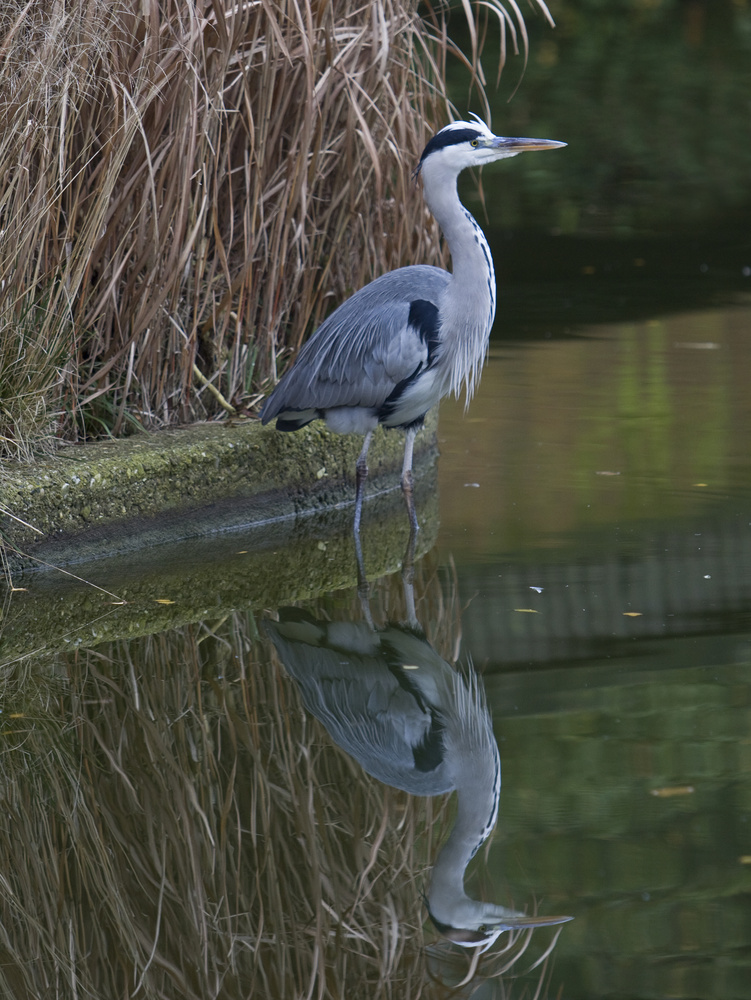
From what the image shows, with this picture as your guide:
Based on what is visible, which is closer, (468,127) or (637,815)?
(637,815)

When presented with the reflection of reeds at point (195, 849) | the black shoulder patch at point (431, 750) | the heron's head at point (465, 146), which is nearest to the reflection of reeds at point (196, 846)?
the reflection of reeds at point (195, 849)

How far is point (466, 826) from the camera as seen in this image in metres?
3.38

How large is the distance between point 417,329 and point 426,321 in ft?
0.15

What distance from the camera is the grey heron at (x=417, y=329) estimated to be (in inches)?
218

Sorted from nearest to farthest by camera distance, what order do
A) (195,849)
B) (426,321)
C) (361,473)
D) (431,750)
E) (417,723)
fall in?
(195,849)
(431,750)
(417,723)
(426,321)
(361,473)

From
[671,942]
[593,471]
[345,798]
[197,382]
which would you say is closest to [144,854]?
[345,798]

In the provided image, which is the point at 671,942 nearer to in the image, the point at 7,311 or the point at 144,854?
the point at 144,854

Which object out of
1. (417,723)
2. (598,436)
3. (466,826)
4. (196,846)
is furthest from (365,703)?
(598,436)

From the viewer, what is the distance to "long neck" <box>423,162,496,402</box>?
556 centimetres

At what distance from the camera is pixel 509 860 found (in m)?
3.23

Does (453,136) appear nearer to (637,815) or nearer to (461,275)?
(461,275)

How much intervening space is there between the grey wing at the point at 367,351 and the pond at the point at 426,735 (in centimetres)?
59

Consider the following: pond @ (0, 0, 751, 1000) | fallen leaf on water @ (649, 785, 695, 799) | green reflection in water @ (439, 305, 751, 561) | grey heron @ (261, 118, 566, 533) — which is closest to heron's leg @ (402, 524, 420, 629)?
pond @ (0, 0, 751, 1000)

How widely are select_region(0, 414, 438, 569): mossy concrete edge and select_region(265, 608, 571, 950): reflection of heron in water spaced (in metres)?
0.91
